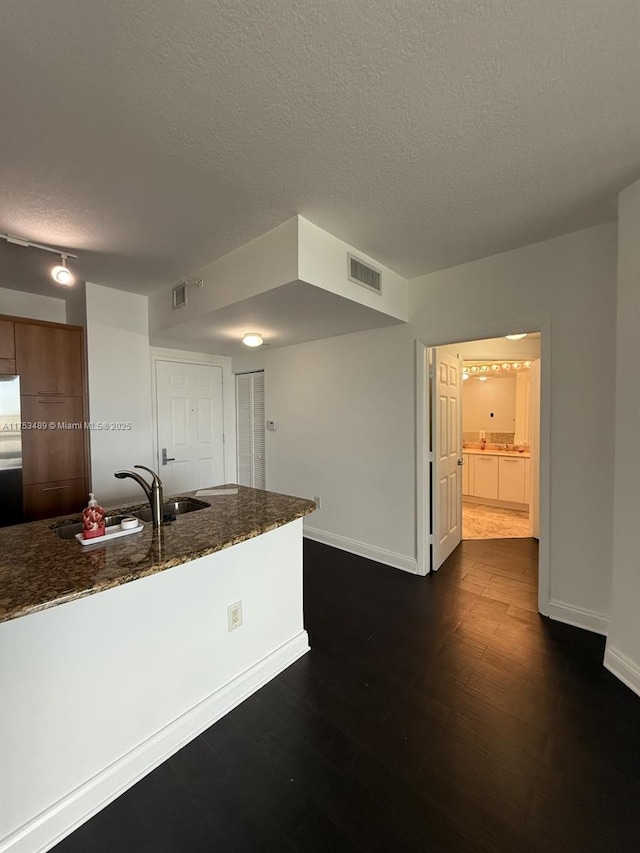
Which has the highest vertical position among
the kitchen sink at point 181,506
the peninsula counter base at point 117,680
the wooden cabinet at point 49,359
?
the wooden cabinet at point 49,359

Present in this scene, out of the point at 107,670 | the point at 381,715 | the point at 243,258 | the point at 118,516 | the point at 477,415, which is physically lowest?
the point at 381,715

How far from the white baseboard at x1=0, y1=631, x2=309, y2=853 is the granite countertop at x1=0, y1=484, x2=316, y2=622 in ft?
2.62

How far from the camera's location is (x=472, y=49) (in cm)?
112

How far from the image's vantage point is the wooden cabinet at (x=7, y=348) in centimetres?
274

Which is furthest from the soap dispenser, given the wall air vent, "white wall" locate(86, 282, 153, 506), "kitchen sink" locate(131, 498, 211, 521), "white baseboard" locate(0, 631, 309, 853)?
the wall air vent

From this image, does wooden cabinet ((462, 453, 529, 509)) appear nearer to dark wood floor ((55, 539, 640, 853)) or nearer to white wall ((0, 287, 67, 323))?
dark wood floor ((55, 539, 640, 853))

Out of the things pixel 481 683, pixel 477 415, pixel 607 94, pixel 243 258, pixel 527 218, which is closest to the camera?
pixel 607 94

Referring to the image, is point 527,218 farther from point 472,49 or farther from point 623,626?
point 623,626

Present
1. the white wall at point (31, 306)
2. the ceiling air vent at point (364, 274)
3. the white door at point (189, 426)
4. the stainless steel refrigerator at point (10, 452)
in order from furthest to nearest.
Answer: the white door at point (189, 426) → the white wall at point (31, 306) → the stainless steel refrigerator at point (10, 452) → the ceiling air vent at point (364, 274)

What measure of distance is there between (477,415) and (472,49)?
221 inches

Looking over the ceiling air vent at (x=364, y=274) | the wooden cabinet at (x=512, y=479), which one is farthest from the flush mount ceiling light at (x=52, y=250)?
the wooden cabinet at (x=512, y=479)

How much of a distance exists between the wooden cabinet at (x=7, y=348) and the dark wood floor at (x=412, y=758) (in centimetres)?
299

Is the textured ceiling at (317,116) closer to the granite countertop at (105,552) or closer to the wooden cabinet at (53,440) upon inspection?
the wooden cabinet at (53,440)

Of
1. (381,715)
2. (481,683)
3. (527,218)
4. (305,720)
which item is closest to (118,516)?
(305,720)
